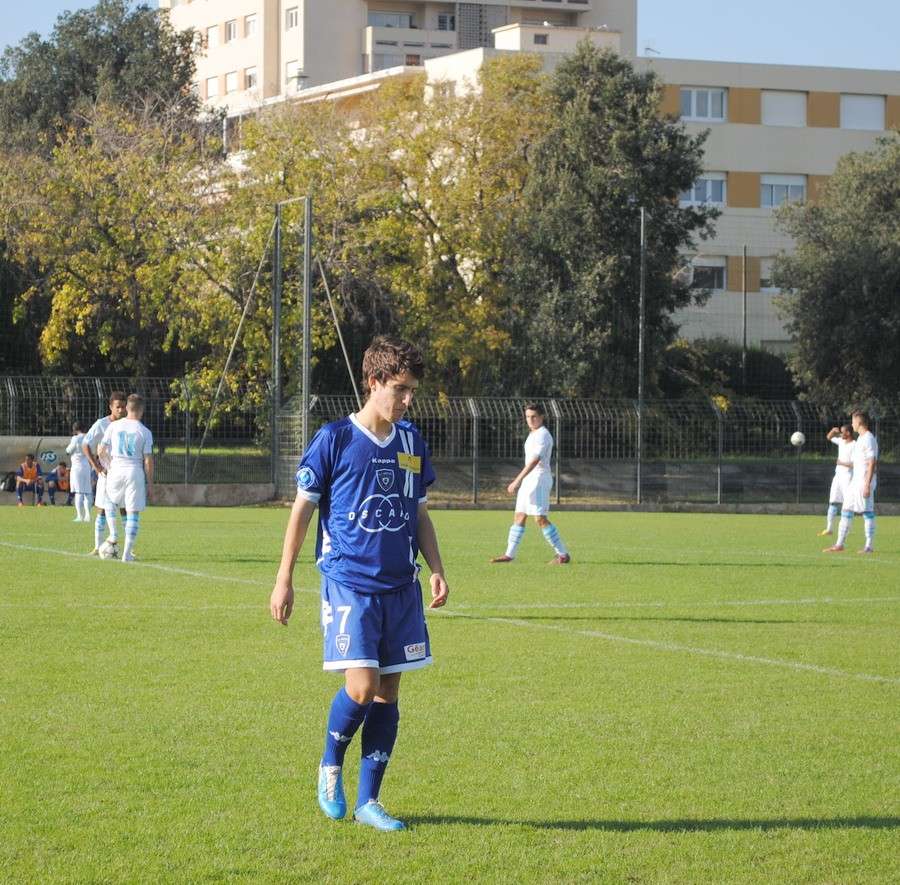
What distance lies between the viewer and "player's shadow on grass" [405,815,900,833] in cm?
618

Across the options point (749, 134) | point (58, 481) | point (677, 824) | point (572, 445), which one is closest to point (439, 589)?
point (677, 824)

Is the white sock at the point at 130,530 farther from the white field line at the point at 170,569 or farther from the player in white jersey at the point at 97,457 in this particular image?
the player in white jersey at the point at 97,457

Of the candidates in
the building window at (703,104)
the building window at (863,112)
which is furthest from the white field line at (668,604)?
the building window at (863,112)

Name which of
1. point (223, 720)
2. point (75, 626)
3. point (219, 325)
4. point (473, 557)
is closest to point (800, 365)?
point (219, 325)

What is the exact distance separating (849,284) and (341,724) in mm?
44730

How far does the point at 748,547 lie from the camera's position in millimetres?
23359

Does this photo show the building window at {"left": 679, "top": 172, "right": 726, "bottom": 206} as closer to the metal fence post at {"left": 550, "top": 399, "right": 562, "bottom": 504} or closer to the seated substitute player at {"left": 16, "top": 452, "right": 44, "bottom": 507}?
the metal fence post at {"left": 550, "top": 399, "right": 562, "bottom": 504}

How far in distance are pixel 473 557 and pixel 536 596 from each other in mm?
4976

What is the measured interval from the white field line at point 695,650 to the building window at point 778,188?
56.8m

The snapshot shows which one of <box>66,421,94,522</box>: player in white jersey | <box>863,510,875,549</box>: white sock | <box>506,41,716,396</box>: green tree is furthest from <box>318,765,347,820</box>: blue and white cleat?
<box>506,41,716,396</box>: green tree

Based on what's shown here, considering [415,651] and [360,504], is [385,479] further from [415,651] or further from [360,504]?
[415,651]

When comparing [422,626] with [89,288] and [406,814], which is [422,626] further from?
[89,288]

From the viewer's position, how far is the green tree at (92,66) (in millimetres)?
61094

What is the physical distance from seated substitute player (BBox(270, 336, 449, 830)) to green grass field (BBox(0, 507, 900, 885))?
1.11 feet
